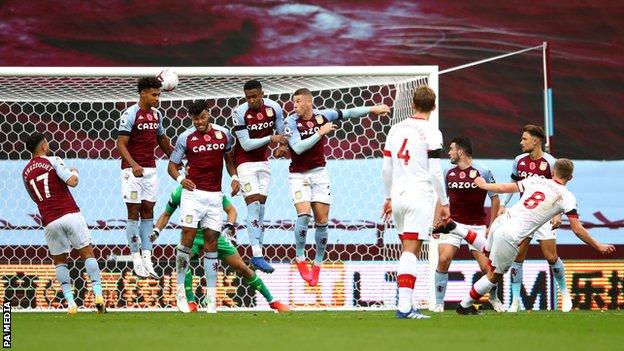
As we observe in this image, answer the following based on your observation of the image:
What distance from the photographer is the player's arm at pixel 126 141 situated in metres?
10.8

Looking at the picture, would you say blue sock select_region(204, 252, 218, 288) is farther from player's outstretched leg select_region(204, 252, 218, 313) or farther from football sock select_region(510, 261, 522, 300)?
football sock select_region(510, 261, 522, 300)

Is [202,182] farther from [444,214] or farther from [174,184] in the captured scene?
[174,184]

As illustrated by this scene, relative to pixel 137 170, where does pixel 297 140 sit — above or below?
above

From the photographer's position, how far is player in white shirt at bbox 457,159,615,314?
10062 millimetres

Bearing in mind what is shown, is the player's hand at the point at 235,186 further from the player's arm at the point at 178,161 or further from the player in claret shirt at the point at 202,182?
the player's arm at the point at 178,161

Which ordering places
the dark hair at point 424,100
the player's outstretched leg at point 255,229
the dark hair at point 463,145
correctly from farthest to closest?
the dark hair at point 463,145 → the player's outstretched leg at point 255,229 → the dark hair at point 424,100

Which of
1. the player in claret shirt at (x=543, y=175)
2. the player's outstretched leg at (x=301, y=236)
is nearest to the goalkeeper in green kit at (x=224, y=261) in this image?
the player's outstretched leg at (x=301, y=236)

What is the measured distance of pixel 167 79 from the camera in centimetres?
1107

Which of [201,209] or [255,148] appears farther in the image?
[255,148]

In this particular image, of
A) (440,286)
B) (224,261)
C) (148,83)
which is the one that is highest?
(148,83)

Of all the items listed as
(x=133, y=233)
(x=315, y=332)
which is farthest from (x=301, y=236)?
(x=315, y=332)

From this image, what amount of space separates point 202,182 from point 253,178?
0.61 m

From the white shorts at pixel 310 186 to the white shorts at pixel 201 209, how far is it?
0.79m

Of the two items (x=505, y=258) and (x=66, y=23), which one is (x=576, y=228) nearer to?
(x=505, y=258)
